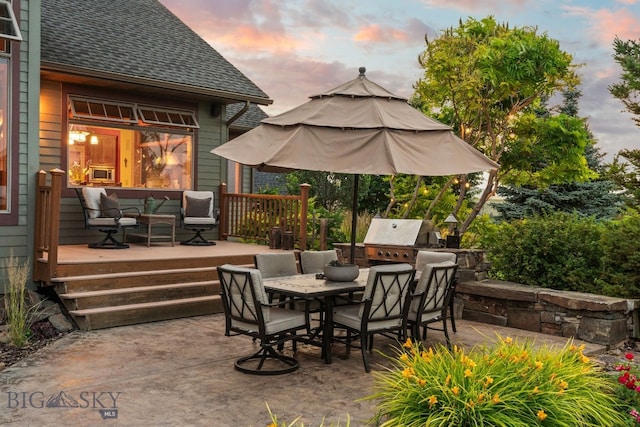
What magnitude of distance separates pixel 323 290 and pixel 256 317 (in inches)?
25.4

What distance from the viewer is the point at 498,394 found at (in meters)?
3.15

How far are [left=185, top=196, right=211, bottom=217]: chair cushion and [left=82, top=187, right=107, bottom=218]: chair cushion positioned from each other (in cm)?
147

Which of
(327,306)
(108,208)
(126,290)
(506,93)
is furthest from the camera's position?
(506,93)

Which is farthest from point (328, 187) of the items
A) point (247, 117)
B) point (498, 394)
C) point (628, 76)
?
point (498, 394)

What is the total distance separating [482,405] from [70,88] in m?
8.19

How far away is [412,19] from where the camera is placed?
37.4ft

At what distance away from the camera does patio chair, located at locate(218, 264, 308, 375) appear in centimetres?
470

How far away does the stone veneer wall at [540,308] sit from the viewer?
6.32 metres

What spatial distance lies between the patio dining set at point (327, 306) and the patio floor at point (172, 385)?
25cm

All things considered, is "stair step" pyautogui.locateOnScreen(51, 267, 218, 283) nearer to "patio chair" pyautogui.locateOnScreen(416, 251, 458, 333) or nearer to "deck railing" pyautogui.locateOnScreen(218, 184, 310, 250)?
"deck railing" pyautogui.locateOnScreen(218, 184, 310, 250)

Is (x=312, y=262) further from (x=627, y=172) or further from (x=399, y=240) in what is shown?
(x=627, y=172)

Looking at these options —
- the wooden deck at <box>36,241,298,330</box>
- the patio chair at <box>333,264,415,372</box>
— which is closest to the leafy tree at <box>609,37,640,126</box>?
the patio chair at <box>333,264,415,372</box>

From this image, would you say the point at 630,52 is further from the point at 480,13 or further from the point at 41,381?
the point at 41,381

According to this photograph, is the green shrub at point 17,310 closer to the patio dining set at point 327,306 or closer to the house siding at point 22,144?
the house siding at point 22,144
